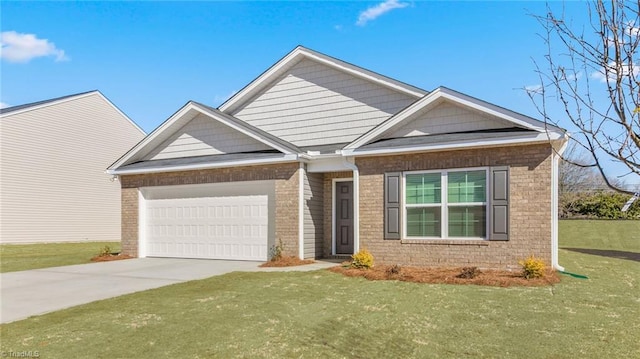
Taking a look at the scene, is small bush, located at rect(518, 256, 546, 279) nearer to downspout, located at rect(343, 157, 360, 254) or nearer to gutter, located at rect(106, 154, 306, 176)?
downspout, located at rect(343, 157, 360, 254)

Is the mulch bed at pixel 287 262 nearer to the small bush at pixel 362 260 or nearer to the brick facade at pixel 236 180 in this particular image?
the brick facade at pixel 236 180

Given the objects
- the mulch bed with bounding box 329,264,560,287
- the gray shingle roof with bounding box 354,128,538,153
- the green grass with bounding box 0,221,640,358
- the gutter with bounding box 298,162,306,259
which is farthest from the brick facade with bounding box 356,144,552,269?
the gutter with bounding box 298,162,306,259

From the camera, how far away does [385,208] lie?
39.4ft

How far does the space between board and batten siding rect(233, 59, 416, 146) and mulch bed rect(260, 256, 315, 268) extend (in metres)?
4.04

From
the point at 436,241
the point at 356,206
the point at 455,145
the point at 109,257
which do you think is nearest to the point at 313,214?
the point at 356,206

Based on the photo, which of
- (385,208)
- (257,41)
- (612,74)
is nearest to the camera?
(612,74)

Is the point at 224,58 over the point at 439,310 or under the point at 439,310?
over

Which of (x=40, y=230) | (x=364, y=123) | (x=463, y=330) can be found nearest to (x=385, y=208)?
(x=364, y=123)

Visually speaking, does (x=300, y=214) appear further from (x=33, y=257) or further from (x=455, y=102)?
(x=33, y=257)

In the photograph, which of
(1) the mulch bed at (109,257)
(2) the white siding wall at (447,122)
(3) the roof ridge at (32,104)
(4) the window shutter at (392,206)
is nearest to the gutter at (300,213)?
(4) the window shutter at (392,206)

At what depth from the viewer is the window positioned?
1109cm

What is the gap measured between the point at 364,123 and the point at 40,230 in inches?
768

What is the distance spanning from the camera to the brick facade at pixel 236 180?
13641 millimetres

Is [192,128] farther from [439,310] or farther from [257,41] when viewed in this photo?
[439,310]
